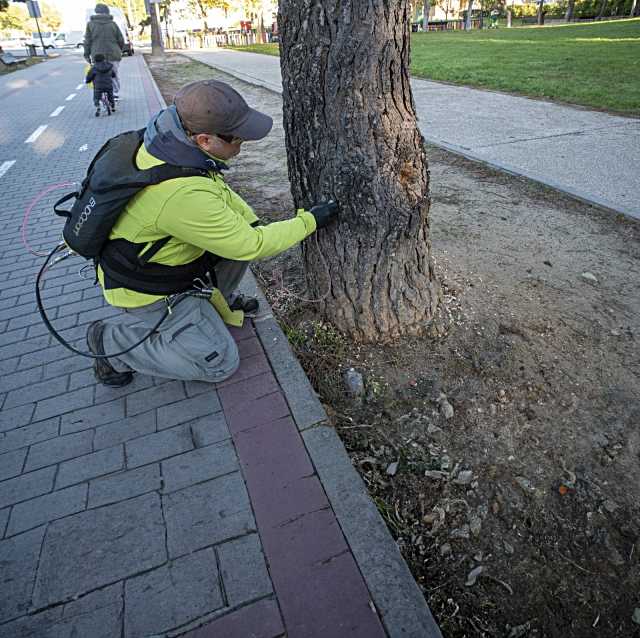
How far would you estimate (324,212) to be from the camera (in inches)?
96.1

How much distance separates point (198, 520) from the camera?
1928 millimetres

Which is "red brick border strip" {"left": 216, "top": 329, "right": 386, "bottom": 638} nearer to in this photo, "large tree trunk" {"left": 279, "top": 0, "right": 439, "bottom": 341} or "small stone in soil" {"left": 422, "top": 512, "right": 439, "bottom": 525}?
"small stone in soil" {"left": 422, "top": 512, "right": 439, "bottom": 525}

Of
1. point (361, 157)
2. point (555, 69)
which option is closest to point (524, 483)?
point (361, 157)

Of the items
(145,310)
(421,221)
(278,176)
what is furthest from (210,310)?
(278,176)

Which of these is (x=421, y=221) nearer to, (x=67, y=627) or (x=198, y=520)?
(x=198, y=520)

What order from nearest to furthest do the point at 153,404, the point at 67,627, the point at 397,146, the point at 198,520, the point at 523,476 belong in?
the point at 67,627 → the point at 198,520 → the point at 523,476 → the point at 397,146 → the point at 153,404

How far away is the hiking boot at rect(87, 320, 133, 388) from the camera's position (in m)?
2.61

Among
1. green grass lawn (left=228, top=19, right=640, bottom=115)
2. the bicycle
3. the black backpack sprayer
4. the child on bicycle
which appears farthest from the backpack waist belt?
the bicycle

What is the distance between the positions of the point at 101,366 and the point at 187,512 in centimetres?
106

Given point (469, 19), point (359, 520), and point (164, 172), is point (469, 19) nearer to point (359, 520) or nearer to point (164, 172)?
point (164, 172)

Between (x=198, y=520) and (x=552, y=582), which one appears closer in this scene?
(x=552, y=582)

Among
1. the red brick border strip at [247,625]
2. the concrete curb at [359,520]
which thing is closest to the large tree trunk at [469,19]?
the concrete curb at [359,520]

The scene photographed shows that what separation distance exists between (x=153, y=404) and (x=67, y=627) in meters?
1.08

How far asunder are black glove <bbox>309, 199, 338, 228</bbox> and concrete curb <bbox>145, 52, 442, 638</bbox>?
0.77 metres
